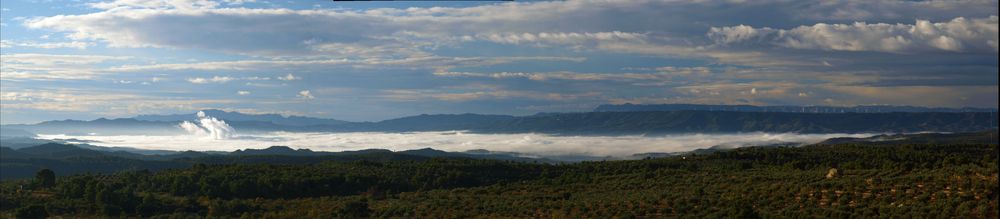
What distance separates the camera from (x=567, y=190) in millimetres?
69750

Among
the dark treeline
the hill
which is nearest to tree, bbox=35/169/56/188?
the dark treeline

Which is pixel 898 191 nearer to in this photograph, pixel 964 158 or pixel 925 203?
pixel 925 203

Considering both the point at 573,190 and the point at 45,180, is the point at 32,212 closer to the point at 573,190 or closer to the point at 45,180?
the point at 45,180

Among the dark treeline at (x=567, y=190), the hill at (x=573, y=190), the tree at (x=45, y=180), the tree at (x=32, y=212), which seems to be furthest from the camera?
the tree at (x=45, y=180)

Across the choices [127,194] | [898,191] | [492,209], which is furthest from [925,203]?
[127,194]

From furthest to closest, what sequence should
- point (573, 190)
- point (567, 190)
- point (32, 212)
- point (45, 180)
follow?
point (45, 180) < point (567, 190) < point (573, 190) < point (32, 212)

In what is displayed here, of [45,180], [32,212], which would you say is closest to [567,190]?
[32,212]

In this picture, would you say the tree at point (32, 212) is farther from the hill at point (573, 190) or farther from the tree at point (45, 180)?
the tree at point (45, 180)

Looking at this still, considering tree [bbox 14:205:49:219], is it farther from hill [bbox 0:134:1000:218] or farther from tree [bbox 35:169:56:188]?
tree [bbox 35:169:56:188]

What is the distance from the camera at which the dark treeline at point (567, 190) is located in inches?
1688

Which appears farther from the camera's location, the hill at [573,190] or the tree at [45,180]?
the tree at [45,180]

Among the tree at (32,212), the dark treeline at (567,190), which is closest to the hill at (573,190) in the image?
the dark treeline at (567,190)

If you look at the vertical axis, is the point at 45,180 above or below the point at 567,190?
above

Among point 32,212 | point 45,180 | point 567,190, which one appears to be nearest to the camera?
point 32,212
